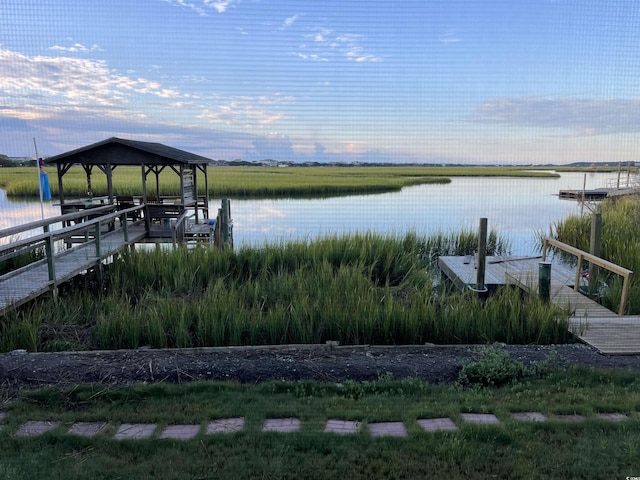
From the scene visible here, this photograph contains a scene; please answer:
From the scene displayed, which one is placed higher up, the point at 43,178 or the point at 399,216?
the point at 43,178

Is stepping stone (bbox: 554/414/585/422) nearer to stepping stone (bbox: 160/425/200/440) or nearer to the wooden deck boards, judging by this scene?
stepping stone (bbox: 160/425/200/440)

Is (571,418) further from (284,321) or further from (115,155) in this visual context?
(115,155)

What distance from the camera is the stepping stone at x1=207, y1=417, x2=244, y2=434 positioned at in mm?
2686

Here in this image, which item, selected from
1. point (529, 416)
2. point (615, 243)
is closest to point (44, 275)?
point (529, 416)

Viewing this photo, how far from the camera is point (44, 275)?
6176 millimetres

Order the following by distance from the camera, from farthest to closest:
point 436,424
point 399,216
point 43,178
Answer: point 399,216, point 43,178, point 436,424

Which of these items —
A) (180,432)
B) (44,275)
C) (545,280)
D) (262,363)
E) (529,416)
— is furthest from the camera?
(44,275)

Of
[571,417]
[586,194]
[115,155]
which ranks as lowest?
[586,194]

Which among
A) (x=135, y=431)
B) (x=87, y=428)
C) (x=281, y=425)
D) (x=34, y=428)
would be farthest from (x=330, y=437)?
(x=34, y=428)

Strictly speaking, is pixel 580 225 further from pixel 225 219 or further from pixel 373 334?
pixel 373 334

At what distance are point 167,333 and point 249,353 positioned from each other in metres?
1.06

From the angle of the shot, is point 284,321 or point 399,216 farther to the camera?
point 399,216

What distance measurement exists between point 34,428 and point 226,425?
3.69 ft

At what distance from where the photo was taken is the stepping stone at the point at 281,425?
→ 2699 millimetres
